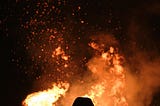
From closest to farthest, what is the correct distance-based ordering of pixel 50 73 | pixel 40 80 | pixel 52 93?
pixel 52 93, pixel 50 73, pixel 40 80

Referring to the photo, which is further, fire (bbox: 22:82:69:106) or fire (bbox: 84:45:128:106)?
fire (bbox: 84:45:128:106)

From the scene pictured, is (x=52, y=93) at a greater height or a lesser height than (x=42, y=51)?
lesser

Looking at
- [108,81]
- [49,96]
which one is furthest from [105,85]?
[49,96]

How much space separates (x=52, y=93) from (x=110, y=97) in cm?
302

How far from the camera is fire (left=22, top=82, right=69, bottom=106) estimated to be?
17.0 metres

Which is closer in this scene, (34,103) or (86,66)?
(34,103)

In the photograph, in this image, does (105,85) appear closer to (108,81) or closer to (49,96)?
(108,81)

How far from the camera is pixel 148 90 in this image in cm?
2023

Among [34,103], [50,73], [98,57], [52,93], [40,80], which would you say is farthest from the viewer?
[40,80]

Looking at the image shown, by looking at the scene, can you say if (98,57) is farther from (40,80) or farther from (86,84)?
(40,80)

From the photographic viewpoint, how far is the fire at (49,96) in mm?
17050

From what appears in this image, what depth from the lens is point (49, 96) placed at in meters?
18.7

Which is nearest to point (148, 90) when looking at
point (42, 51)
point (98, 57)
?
point (98, 57)

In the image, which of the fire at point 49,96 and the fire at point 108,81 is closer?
the fire at point 49,96
